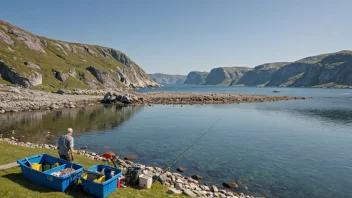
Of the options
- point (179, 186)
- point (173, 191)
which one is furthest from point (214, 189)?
point (173, 191)

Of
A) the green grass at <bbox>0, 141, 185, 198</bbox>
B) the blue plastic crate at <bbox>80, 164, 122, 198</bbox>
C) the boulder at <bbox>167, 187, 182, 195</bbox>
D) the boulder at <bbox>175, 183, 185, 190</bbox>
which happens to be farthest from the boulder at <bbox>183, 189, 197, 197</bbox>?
the blue plastic crate at <bbox>80, 164, 122, 198</bbox>

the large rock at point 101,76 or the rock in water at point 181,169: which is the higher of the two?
the large rock at point 101,76

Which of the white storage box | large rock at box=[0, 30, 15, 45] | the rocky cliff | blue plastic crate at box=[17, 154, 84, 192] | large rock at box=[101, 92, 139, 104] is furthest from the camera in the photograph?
large rock at box=[0, 30, 15, 45]

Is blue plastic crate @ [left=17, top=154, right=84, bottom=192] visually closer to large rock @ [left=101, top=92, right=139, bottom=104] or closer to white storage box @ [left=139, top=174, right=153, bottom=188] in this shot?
white storage box @ [left=139, top=174, right=153, bottom=188]

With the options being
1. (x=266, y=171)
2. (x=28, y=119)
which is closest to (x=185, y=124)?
(x=266, y=171)

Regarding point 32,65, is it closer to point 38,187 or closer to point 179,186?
point 38,187

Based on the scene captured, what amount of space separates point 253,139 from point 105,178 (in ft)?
98.3

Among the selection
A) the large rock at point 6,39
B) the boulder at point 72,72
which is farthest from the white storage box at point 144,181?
the large rock at point 6,39

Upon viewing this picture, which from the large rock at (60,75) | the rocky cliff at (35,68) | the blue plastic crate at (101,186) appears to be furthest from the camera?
the large rock at (60,75)

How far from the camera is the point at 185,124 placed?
53625 millimetres

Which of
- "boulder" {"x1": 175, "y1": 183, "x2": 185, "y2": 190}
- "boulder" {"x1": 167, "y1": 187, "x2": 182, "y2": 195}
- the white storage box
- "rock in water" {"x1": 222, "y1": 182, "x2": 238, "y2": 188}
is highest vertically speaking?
the white storage box

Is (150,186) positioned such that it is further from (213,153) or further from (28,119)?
(28,119)

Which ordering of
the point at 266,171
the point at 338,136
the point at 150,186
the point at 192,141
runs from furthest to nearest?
1. the point at 338,136
2. the point at 192,141
3. the point at 266,171
4. the point at 150,186

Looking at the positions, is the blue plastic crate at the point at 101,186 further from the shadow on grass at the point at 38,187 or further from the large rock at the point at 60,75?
the large rock at the point at 60,75
